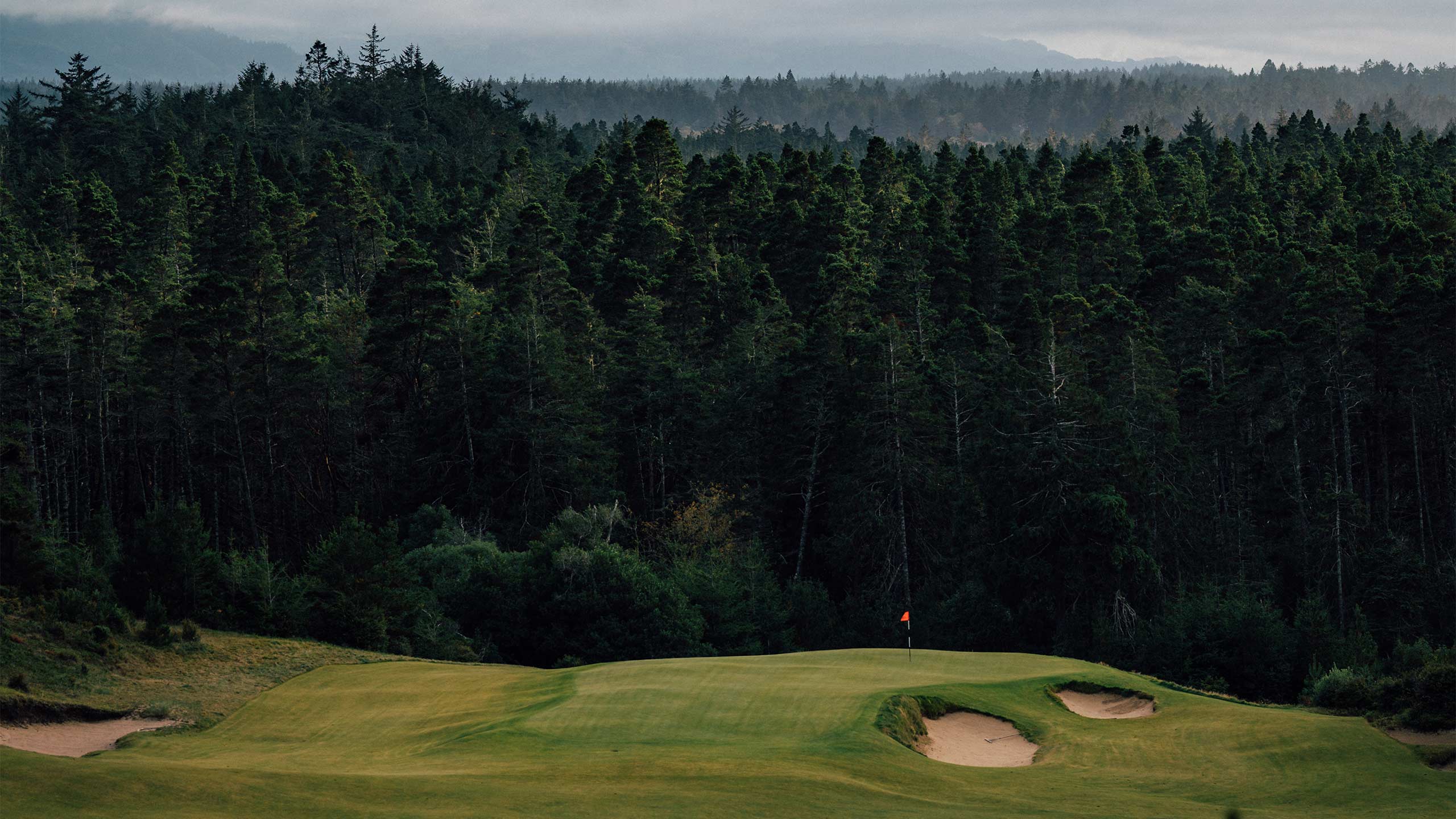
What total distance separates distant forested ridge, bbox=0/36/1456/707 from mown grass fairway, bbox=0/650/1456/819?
1224 centimetres

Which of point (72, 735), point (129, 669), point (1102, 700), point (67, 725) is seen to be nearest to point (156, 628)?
point (129, 669)

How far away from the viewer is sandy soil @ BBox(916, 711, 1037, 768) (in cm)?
2352

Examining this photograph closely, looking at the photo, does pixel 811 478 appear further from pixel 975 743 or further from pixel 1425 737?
pixel 1425 737

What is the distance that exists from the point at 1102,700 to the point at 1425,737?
732 cm

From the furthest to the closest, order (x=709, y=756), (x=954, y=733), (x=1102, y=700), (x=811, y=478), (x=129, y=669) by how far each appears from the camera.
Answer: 1. (x=811, y=478)
2. (x=129, y=669)
3. (x=1102, y=700)
4. (x=954, y=733)
5. (x=709, y=756)

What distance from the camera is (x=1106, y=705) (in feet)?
Result: 90.3

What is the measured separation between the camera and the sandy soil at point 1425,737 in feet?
69.5

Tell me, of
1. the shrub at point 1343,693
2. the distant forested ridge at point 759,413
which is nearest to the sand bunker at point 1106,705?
the shrub at point 1343,693

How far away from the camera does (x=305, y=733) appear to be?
2477 cm

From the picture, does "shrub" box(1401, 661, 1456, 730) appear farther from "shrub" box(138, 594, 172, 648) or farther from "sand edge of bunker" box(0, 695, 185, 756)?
"shrub" box(138, 594, 172, 648)

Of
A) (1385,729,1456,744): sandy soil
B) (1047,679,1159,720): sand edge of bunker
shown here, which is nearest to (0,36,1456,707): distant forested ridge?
(1047,679,1159,720): sand edge of bunker

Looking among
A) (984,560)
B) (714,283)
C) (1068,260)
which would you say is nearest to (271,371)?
(714,283)

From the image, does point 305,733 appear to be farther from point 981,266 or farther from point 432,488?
point 981,266

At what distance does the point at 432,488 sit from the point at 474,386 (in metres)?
5.92
